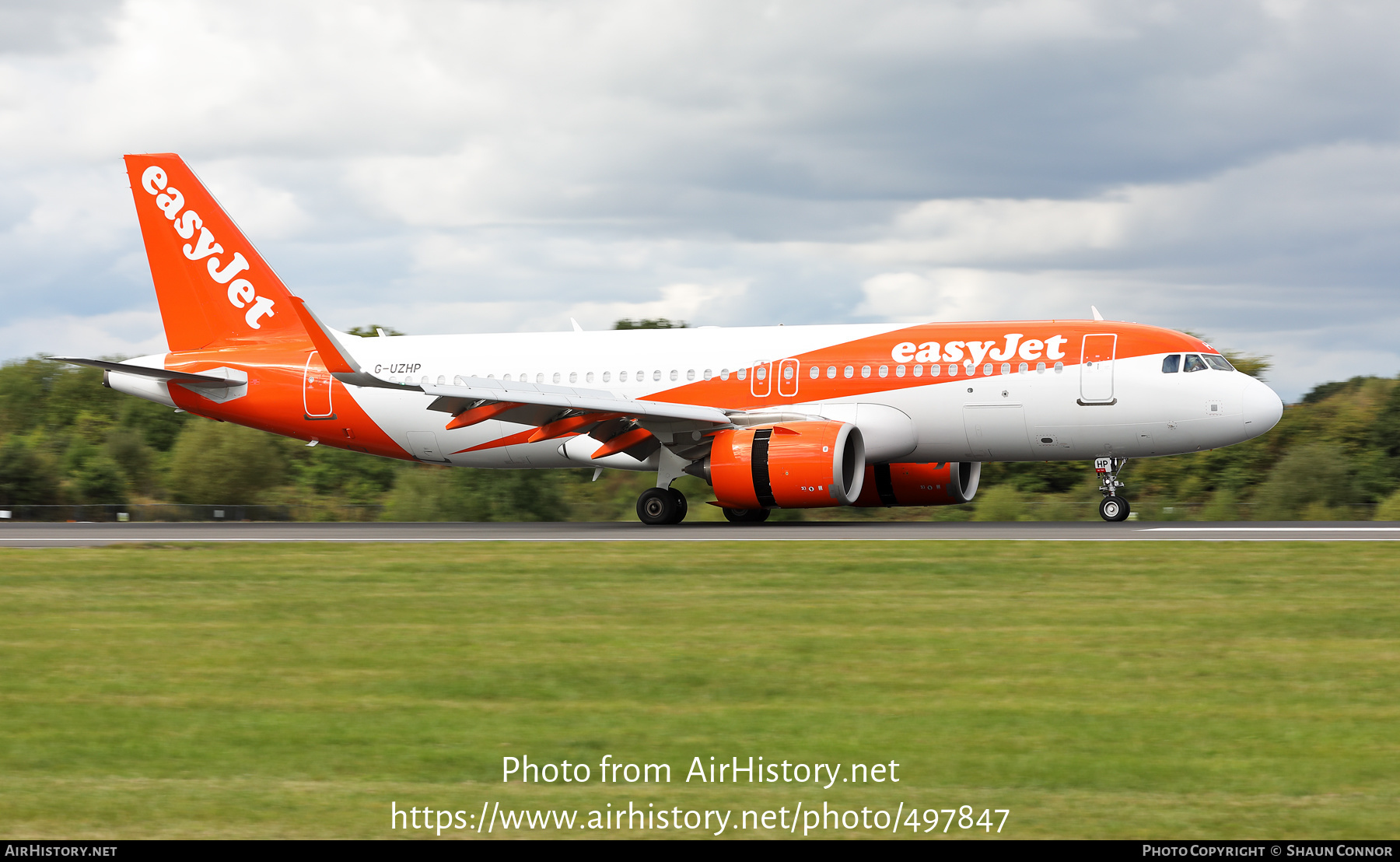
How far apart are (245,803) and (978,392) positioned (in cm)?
1964

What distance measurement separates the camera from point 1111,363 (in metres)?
24.1

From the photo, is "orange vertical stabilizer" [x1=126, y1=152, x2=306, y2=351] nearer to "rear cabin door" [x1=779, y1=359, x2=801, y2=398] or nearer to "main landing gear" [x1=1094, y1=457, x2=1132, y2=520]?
"rear cabin door" [x1=779, y1=359, x2=801, y2=398]

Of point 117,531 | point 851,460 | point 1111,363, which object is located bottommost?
point 117,531

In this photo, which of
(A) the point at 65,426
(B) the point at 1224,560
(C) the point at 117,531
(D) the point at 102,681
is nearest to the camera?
(D) the point at 102,681

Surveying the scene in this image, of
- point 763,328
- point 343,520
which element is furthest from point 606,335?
point 343,520

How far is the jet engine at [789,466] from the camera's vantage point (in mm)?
23141

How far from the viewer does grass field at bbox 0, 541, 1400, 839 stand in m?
6.33

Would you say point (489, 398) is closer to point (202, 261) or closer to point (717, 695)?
point (202, 261)

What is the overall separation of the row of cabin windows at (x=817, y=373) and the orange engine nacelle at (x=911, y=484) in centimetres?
273

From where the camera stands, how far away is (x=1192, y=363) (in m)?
24.1

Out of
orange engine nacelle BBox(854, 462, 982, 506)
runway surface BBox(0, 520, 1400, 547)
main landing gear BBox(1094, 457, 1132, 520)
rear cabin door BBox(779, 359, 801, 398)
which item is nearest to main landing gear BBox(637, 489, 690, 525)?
runway surface BBox(0, 520, 1400, 547)

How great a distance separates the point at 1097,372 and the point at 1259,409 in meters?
2.79

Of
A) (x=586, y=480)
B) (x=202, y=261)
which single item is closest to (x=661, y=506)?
(x=586, y=480)

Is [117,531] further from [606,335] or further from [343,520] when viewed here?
[606,335]
